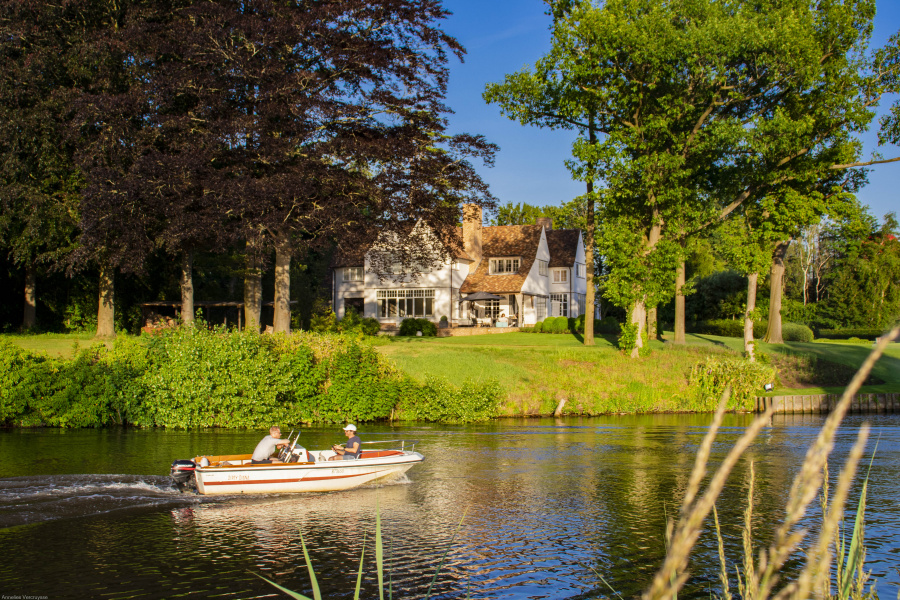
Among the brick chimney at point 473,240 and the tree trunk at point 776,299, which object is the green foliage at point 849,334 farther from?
the brick chimney at point 473,240

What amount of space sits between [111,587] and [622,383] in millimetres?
25089

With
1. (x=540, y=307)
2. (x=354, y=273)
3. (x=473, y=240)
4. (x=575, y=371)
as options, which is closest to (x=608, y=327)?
(x=540, y=307)

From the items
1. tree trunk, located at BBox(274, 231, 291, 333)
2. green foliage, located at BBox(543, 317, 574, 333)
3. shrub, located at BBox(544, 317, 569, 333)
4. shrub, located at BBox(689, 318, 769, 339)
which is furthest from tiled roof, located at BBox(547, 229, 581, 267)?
tree trunk, located at BBox(274, 231, 291, 333)

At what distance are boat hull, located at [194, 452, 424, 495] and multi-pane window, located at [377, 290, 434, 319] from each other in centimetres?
4222

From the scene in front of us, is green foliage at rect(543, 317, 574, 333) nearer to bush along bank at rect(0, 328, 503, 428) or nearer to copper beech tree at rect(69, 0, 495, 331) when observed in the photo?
copper beech tree at rect(69, 0, 495, 331)

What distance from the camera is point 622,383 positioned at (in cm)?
3272

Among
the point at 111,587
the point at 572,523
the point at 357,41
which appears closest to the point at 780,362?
the point at 357,41

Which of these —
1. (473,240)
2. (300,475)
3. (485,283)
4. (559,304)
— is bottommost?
(300,475)

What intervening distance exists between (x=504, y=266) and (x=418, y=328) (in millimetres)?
15095

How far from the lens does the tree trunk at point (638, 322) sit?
35438 millimetres

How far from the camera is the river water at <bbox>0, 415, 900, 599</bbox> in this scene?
11.0 metres

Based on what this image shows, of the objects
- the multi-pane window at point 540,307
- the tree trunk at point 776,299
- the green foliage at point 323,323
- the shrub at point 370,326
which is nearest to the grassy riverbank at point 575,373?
the green foliage at point 323,323

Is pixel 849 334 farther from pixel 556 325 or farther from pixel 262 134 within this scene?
pixel 262 134

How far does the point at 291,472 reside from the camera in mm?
16812
